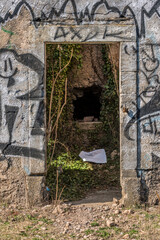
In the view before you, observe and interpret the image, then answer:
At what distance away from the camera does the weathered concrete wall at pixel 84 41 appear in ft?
16.9

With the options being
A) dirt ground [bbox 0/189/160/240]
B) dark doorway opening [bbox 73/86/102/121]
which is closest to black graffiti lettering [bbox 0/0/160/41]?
dirt ground [bbox 0/189/160/240]

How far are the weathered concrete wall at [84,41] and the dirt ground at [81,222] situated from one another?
41 centimetres

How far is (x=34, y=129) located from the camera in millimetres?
5242

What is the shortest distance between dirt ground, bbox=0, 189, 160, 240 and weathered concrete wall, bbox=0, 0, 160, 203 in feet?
1.33

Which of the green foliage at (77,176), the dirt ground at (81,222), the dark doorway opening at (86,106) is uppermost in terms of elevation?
the dark doorway opening at (86,106)

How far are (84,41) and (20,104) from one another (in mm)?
1384

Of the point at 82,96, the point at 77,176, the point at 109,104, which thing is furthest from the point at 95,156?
the point at 82,96

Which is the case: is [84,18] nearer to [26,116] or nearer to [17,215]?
[26,116]

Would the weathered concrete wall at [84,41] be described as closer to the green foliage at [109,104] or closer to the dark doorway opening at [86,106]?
the green foliage at [109,104]

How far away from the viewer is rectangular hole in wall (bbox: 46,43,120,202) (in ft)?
27.2

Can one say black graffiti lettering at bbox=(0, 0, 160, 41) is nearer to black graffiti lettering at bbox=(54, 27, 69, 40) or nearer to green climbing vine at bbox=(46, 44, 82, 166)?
black graffiti lettering at bbox=(54, 27, 69, 40)

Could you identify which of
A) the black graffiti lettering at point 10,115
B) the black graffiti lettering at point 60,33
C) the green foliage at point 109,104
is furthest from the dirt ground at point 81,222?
the green foliage at point 109,104

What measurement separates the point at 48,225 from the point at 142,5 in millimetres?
3540

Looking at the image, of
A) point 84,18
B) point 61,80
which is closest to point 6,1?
point 84,18
